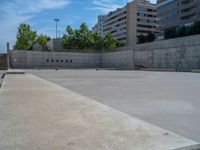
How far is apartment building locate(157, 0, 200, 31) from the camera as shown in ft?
199

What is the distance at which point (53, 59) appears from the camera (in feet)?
136

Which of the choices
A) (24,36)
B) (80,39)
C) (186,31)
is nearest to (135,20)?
(186,31)

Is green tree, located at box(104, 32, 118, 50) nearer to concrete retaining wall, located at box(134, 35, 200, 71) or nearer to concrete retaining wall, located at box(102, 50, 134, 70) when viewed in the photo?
concrete retaining wall, located at box(102, 50, 134, 70)

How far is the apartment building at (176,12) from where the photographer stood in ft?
199

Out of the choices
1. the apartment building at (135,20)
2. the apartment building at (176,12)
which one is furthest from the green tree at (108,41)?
the apartment building at (135,20)

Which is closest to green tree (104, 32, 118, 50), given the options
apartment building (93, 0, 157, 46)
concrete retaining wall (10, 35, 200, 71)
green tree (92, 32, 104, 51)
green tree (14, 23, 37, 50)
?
green tree (92, 32, 104, 51)

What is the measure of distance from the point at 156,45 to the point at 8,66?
77.5 ft

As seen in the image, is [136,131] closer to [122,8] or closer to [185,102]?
[185,102]

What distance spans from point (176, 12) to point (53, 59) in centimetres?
4280

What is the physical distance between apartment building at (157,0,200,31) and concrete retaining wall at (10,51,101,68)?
32.2 meters

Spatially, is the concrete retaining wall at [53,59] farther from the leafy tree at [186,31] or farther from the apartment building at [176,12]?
the apartment building at [176,12]

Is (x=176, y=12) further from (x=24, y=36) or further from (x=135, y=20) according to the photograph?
(x=24, y=36)

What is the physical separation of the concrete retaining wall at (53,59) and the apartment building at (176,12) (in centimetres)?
3216

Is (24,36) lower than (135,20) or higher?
lower
